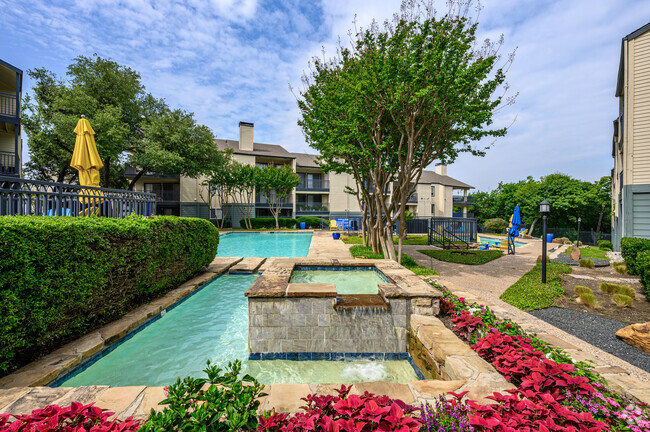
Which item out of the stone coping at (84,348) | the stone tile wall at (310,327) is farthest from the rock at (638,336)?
the stone coping at (84,348)

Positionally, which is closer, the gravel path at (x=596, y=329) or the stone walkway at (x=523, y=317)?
the stone walkway at (x=523, y=317)

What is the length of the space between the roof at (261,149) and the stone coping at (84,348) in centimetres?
2454

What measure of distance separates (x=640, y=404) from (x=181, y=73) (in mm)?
16101

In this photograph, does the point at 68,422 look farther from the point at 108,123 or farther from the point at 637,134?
the point at 108,123

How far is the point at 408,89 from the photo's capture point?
289 inches

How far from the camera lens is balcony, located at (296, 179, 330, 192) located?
30.7 meters

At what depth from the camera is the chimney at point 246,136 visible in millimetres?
28891

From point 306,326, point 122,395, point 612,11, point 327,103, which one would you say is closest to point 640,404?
point 306,326

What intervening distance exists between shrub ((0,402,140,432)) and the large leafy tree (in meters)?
21.7

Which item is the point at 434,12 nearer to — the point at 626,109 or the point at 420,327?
the point at 420,327

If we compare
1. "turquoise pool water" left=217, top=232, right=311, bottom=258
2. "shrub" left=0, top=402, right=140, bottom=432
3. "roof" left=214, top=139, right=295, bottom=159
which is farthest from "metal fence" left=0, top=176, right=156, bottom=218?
"roof" left=214, top=139, right=295, bottom=159

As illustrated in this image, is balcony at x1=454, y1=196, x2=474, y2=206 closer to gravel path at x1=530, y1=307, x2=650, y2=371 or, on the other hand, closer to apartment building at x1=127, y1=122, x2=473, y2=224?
apartment building at x1=127, y1=122, x2=473, y2=224

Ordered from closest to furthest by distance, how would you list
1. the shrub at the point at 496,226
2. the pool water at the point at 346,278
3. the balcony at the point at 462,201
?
Answer: the pool water at the point at 346,278 < the shrub at the point at 496,226 < the balcony at the point at 462,201

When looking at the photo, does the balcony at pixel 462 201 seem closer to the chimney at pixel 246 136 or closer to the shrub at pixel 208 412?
the chimney at pixel 246 136
